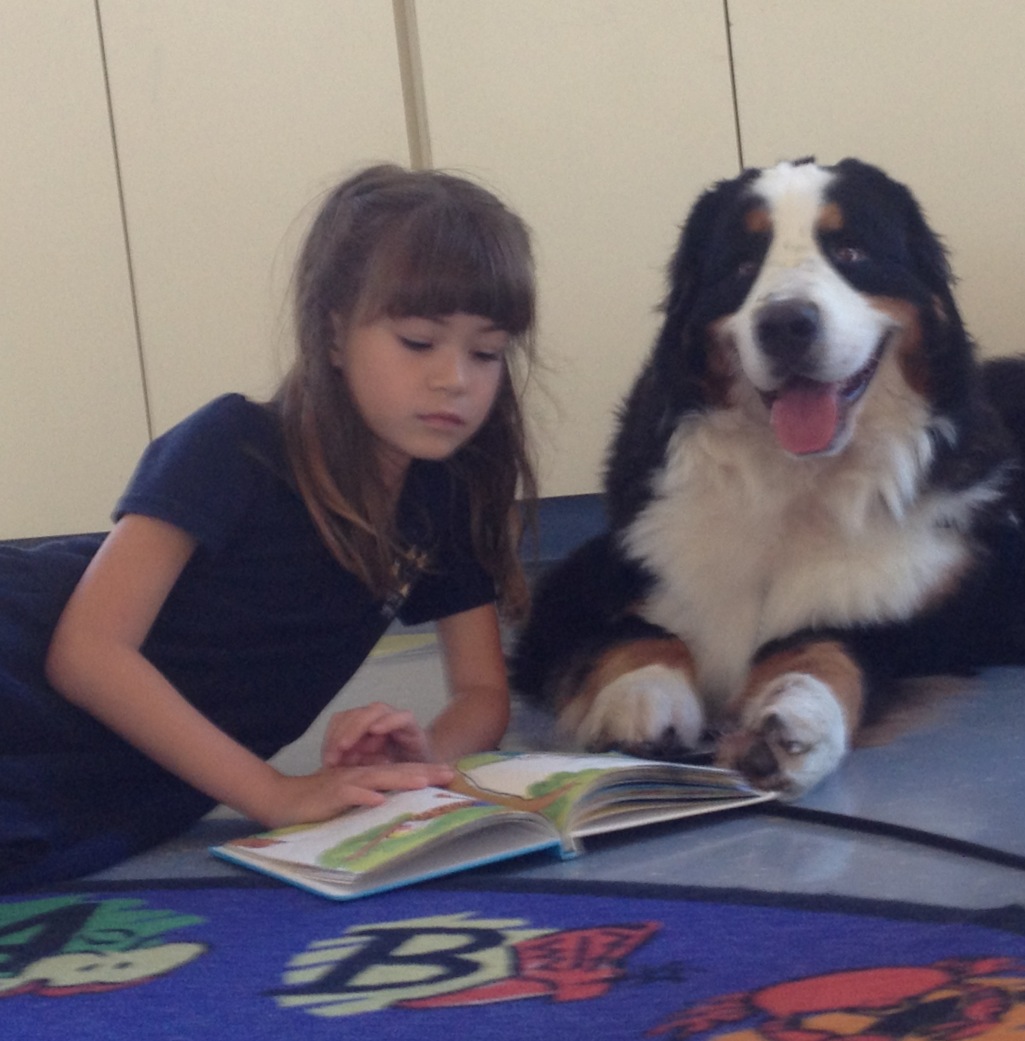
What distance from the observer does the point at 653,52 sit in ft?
9.04

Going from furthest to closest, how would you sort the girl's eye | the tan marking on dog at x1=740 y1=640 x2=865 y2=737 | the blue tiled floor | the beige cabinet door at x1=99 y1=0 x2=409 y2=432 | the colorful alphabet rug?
the beige cabinet door at x1=99 y1=0 x2=409 y2=432 → the tan marking on dog at x1=740 y1=640 x2=865 y2=737 → the girl's eye → the blue tiled floor → the colorful alphabet rug

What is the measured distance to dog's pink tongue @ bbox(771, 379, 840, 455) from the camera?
1.67 metres

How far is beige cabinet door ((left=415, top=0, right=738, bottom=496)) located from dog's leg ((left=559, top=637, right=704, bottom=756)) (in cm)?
108

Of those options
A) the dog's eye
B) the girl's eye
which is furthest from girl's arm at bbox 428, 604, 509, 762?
the dog's eye

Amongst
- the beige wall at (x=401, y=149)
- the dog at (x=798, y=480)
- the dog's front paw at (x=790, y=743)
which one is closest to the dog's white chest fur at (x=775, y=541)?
the dog at (x=798, y=480)

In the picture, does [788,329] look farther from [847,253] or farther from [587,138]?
[587,138]

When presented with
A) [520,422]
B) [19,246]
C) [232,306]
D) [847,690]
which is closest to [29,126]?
[19,246]

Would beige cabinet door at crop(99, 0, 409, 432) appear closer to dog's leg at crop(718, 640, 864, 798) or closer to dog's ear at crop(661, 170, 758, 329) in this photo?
dog's ear at crop(661, 170, 758, 329)

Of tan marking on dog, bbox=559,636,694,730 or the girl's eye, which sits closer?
the girl's eye

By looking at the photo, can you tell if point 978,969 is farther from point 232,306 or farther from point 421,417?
point 232,306

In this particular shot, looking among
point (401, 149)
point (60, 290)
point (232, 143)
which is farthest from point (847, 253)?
point (60, 290)

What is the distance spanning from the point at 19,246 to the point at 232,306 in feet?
1.57

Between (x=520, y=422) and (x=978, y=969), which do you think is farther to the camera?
(x=520, y=422)

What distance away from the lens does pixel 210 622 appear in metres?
1.44
